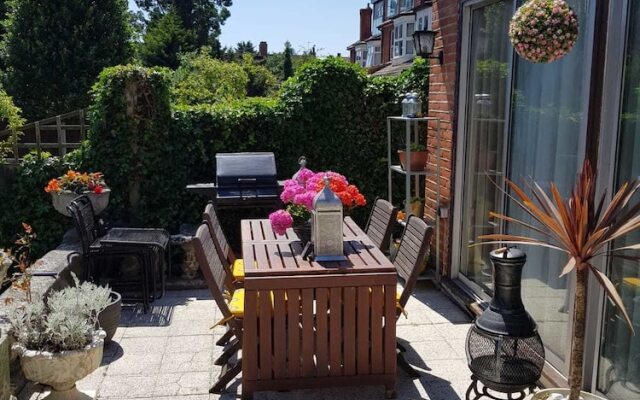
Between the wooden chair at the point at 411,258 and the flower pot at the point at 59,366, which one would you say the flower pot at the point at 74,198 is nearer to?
the flower pot at the point at 59,366

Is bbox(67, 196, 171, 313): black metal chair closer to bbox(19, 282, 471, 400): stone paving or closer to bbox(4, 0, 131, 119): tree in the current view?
bbox(19, 282, 471, 400): stone paving

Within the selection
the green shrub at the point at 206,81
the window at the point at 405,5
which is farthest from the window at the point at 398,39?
the green shrub at the point at 206,81

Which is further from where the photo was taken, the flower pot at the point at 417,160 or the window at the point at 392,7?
the window at the point at 392,7

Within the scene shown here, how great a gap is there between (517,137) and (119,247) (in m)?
3.18

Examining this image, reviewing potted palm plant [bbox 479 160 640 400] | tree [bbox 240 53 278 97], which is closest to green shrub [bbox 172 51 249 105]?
tree [bbox 240 53 278 97]

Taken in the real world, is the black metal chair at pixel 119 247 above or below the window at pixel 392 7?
below

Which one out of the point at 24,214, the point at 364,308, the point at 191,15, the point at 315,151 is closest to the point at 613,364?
the point at 364,308

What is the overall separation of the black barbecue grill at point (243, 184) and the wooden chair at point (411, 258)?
6.45 ft

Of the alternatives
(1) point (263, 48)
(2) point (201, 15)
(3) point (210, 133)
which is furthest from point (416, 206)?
(1) point (263, 48)

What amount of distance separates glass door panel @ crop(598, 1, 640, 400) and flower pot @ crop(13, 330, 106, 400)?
2.51m

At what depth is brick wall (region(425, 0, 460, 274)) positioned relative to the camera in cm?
482

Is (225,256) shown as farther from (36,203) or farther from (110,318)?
(36,203)

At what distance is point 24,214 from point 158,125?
1671mm

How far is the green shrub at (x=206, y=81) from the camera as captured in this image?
11250mm
